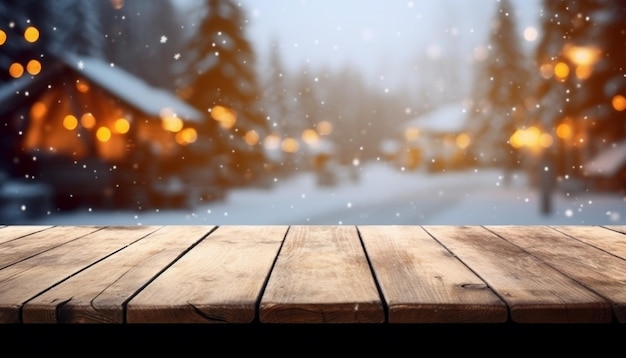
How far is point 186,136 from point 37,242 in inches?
526

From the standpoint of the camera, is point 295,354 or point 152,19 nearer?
point 295,354

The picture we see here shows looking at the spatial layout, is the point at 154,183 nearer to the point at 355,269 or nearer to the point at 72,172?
the point at 72,172

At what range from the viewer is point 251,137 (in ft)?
53.4

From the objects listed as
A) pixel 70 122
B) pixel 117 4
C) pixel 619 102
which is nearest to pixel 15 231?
pixel 70 122

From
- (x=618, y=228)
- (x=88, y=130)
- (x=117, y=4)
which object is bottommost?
(x=618, y=228)

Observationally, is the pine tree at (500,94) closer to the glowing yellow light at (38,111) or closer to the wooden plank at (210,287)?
the glowing yellow light at (38,111)

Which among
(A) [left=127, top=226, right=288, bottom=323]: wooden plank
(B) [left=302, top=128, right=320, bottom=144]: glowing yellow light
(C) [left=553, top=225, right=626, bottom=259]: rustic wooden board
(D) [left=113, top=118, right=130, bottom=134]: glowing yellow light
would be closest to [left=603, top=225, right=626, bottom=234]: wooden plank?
(C) [left=553, top=225, right=626, bottom=259]: rustic wooden board

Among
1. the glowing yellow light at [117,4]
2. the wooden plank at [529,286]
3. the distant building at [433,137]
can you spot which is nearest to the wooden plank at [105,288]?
the wooden plank at [529,286]

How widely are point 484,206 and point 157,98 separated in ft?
26.5

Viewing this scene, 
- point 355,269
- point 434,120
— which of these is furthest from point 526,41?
point 355,269

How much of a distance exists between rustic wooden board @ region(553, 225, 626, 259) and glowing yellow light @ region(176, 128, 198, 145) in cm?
1323

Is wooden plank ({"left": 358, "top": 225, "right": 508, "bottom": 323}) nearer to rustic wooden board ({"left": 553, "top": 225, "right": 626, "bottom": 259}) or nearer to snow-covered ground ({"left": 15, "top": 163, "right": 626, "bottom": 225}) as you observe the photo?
rustic wooden board ({"left": 553, "top": 225, "right": 626, "bottom": 259})

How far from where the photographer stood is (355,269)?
140cm

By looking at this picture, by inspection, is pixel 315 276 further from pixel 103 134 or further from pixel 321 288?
pixel 103 134
